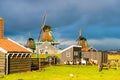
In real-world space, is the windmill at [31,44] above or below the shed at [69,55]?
above

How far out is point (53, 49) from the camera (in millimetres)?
113062

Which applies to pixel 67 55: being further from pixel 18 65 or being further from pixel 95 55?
pixel 18 65

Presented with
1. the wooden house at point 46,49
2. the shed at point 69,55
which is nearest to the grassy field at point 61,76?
the shed at point 69,55

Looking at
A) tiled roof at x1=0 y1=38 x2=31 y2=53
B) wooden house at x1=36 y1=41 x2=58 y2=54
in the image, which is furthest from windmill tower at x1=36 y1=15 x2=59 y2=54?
tiled roof at x1=0 y1=38 x2=31 y2=53

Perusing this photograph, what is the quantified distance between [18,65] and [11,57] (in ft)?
7.58

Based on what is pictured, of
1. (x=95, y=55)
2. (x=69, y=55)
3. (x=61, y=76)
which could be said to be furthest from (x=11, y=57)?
(x=95, y=55)

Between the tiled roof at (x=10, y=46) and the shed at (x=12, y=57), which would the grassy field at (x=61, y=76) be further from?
the tiled roof at (x=10, y=46)

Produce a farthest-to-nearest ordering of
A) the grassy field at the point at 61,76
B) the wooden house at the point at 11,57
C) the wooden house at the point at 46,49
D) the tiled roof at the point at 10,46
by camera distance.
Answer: the wooden house at the point at 46,49
the tiled roof at the point at 10,46
the wooden house at the point at 11,57
the grassy field at the point at 61,76

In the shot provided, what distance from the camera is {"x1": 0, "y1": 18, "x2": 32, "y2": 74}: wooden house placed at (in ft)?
137

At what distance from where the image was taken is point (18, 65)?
4497 centimetres

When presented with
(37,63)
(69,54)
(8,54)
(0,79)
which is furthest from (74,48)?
(0,79)

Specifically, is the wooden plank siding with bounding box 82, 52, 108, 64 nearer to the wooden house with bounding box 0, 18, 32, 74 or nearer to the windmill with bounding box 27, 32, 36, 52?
the wooden house with bounding box 0, 18, 32, 74

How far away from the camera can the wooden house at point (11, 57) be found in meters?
41.7

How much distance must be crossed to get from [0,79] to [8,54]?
25.8ft
